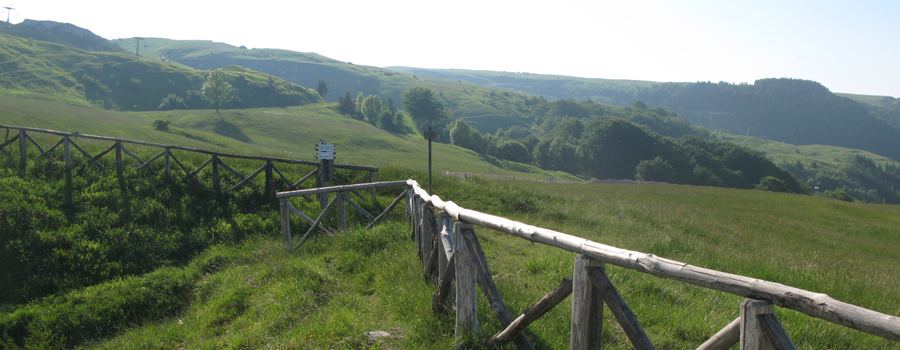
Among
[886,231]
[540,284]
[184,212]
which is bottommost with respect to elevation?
[886,231]

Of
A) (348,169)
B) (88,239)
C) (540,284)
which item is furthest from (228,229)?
(540,284)

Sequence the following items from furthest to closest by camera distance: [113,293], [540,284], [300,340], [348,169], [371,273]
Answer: [348,169] → [113,293] → [371,273] → [540,284] → [300,340]

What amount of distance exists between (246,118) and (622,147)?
74.4 metres

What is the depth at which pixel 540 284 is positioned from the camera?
5.96 metres

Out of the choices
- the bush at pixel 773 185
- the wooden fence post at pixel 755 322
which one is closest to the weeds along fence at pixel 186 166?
the wooden fence post at pixel 755 322

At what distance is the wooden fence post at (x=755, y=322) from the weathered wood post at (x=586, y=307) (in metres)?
0.89

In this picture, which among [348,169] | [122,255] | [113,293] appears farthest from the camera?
[348,169]

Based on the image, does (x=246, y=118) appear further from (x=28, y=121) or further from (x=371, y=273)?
(x=371, y=273)

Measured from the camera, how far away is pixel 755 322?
2.26 meters

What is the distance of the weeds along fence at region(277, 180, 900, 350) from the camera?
211 cm

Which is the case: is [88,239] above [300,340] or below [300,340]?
below

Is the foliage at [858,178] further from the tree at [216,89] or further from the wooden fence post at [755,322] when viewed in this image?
the wooden fence post at [755,322]

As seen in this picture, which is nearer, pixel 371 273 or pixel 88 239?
pixel 371 273

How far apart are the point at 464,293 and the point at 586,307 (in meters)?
1.34
